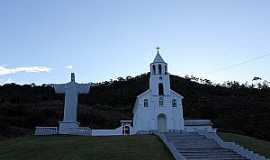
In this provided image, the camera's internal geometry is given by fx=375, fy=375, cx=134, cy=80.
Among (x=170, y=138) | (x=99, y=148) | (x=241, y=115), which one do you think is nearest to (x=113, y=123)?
(x=241, y=115)

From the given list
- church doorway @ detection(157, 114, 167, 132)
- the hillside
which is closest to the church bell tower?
church doorway @ detection(157, 114, 167, 132)

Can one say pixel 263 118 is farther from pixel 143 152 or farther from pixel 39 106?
pixel 143 152

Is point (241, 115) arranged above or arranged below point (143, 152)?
above

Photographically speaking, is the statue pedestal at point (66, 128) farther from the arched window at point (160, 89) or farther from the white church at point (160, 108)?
the arched window at point (160, 89)

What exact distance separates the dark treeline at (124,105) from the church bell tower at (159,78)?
1981cm

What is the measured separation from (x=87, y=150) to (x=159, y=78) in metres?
21.1

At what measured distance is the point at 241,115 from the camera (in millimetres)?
72688

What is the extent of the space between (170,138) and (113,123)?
45.5m

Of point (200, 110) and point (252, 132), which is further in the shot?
point (200, 110)

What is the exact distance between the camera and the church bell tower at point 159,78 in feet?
140

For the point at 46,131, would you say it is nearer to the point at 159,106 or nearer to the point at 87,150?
the point at 87,150

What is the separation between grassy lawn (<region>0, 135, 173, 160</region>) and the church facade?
14033 mm

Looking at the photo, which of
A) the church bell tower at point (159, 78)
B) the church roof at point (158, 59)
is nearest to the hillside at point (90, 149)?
the church bell tower at point (159, 78)

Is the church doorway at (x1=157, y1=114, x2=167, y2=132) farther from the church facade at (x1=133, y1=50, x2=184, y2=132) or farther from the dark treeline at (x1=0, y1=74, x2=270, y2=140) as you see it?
the dark treeline at (x1=0, y1=74, x2=270, y2=140)
